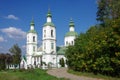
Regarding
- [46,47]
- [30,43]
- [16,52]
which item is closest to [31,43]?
[30,43]

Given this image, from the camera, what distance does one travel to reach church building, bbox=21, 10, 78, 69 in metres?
99.8

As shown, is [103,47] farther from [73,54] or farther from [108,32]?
[73,54]

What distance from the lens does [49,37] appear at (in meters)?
100

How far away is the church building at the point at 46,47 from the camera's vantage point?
99.8 m

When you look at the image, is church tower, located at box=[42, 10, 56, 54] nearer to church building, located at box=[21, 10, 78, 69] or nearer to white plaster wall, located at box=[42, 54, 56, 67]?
church building, located at box=[21, 10, 78, 69]

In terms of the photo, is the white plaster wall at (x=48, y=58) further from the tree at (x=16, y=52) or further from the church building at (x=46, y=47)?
the tree at (x=16, y=52)

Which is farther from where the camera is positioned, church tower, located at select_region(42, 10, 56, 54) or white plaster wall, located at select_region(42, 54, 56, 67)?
church tower, located at select_region(42, 10, 56, 54)

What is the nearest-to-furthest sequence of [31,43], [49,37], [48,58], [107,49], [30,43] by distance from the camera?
[107,49]
[48,58]
[49,37]
[31,43]
[30,43]

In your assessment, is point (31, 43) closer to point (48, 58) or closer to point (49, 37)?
point (49, 37)

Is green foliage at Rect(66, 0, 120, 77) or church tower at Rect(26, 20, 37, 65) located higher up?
church tower at Rect(26, 20, 37, 65)

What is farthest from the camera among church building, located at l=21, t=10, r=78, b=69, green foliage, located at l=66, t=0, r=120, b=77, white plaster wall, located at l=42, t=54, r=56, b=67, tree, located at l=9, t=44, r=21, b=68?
church building, located at l=21, t=10, r=78, b=69

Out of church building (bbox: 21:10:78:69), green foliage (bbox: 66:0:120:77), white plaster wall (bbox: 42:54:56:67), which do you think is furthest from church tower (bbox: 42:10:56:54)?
green foliage (bbox: 66:0:120:77)

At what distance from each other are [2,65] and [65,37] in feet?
137

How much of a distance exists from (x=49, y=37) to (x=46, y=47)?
364 centimetres
